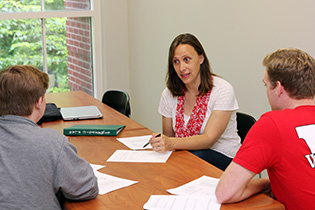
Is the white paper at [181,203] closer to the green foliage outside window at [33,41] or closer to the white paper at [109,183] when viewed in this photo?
the white paper at [109,183]

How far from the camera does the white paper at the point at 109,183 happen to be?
2.06m

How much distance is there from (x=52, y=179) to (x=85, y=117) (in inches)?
62.1

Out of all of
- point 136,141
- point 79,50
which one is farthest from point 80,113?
point 79,50

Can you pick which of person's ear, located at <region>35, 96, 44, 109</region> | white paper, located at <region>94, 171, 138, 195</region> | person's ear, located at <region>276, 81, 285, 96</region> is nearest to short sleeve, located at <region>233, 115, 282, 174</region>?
person's ear, located at <region>276, 81, 285, 96</region>

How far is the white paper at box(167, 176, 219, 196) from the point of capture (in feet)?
6.47

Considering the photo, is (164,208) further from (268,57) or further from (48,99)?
(48,99)

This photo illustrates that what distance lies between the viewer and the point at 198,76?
3.05 metres

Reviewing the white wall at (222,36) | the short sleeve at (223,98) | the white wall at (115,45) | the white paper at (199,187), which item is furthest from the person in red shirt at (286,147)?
the white wall at (115,45)

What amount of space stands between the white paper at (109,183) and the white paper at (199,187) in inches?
9.5

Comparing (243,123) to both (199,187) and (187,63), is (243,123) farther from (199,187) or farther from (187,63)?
(199,187)

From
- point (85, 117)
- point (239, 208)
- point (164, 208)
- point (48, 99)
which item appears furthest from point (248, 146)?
point (48, 99)

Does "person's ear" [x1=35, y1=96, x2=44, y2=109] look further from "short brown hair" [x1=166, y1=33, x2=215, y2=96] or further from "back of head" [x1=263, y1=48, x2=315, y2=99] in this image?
"short brown hair" [x1=166, y1=33, x2=215, y2=96]

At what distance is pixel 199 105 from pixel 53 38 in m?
3.04

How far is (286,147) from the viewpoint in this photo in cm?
177
